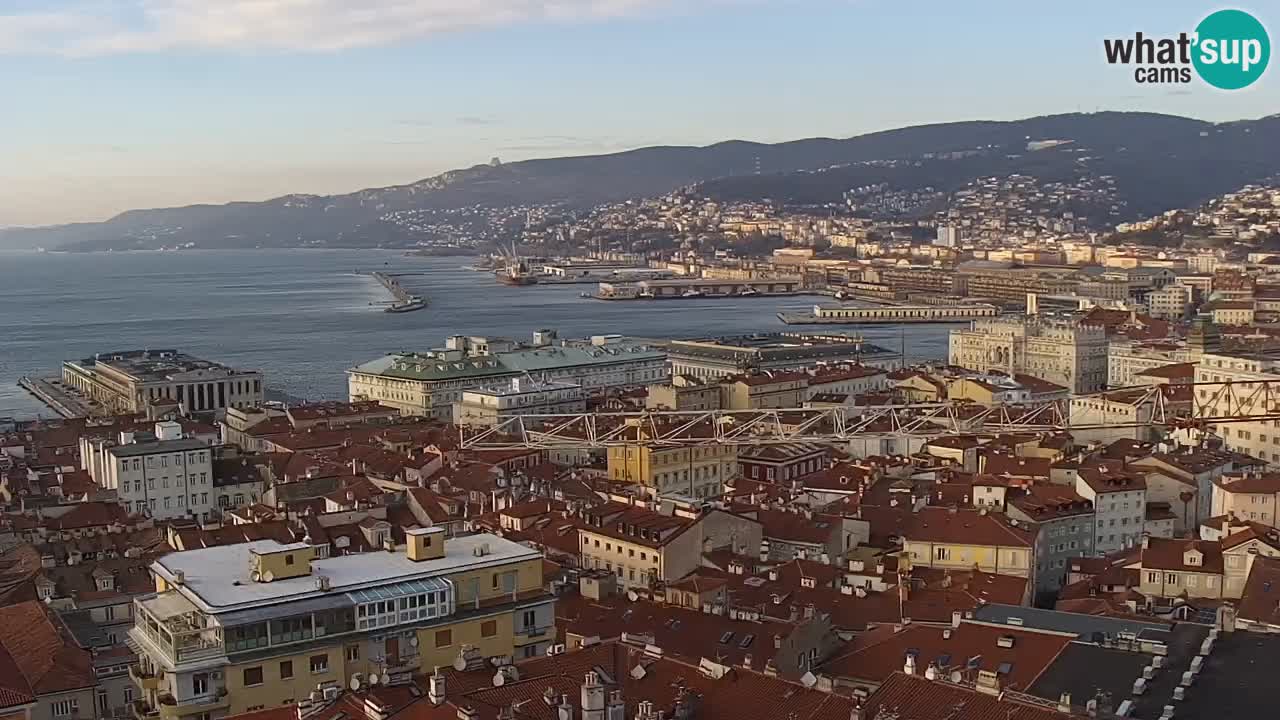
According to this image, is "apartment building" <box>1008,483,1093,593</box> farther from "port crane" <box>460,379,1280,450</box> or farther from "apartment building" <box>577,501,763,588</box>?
"port crane" <box>460,379,1280,450</box>

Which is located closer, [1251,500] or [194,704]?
[194,704]

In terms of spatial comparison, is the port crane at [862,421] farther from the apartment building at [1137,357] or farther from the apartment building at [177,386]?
the apartment building at [177,386]

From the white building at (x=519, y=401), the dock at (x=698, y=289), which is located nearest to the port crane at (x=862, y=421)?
the white building at (x=519, y=401)

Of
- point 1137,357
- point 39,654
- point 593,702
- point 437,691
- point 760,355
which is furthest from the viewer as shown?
point 760,355

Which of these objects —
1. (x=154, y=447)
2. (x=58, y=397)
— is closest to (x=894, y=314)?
(x=58, y=397)

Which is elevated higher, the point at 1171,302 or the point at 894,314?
the point at 1171,302

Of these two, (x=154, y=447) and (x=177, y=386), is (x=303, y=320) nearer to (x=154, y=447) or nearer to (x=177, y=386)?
(x=177, y=386)
